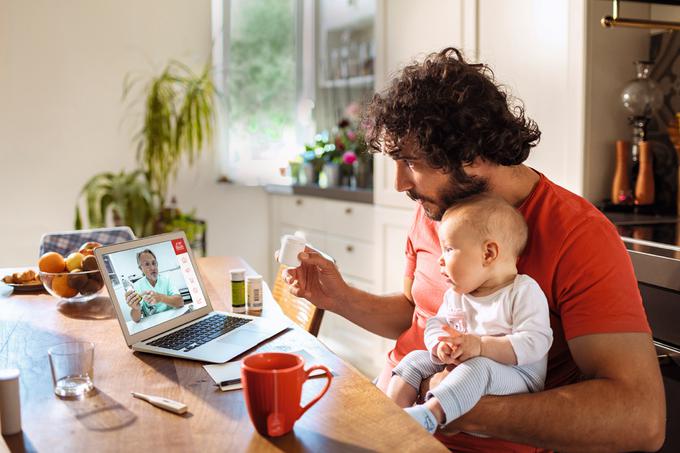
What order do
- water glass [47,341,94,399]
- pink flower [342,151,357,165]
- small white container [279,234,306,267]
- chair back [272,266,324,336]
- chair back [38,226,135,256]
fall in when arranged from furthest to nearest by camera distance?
pink flower [342,151,357,165] < chair back [38,226,135,256] < chair back [272,266,324,336] < small white container [279,234,306,267] < water glass [47,341,94,399]

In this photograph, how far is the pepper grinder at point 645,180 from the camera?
248 cm

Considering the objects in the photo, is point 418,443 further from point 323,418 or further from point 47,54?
point 47,54

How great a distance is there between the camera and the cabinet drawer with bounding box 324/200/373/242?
3836 millimetres

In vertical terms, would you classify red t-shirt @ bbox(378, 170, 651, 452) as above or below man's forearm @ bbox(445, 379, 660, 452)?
above

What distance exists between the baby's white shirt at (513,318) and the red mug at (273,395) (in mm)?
414

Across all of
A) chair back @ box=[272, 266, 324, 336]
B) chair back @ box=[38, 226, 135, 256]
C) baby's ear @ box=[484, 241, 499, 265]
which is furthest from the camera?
chair back @ box=[38, 226, 135, 256]

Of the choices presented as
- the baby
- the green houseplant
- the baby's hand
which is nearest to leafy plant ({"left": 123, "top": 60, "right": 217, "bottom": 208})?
the green houseplant

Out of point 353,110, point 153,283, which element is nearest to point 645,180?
point 153,283

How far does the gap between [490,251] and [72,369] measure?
0.78 meters

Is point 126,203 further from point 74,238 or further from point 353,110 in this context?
point 353,110

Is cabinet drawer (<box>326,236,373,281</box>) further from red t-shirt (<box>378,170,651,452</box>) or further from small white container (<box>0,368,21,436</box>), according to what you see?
small white container (<box>0,368,21,436</box>)

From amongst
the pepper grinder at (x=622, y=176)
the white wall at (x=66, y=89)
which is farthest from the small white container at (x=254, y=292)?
the white wall at (x=66, y=89)

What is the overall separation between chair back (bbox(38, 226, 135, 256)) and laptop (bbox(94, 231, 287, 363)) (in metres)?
1.06

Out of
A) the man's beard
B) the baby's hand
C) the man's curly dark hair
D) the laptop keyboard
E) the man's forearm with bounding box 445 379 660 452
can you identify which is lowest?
the man's forearm with bounding box 445 379 660 452
